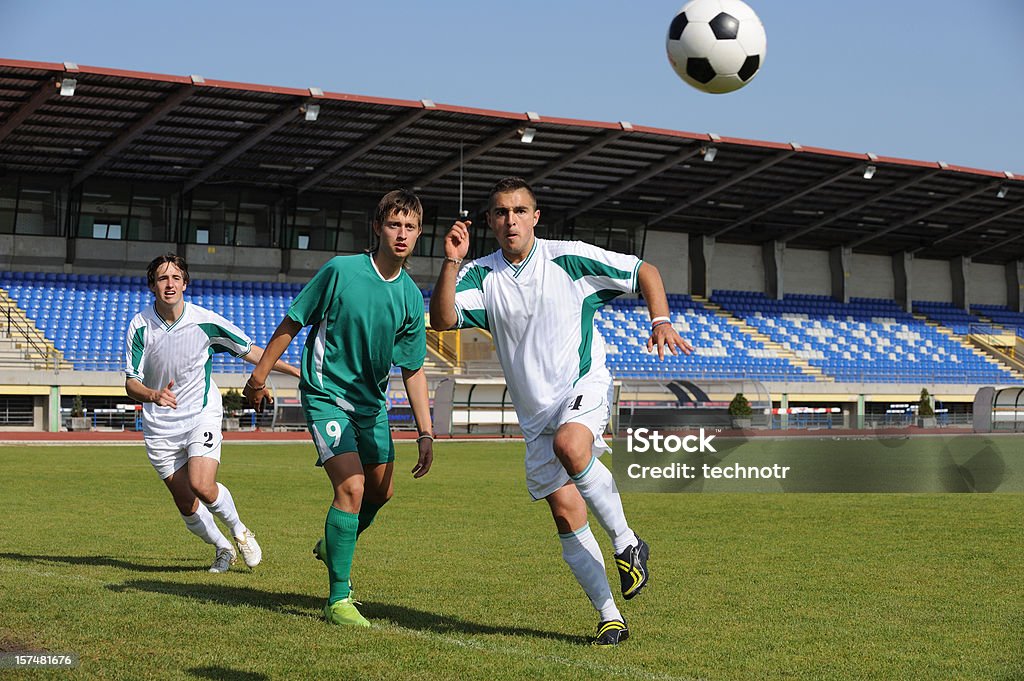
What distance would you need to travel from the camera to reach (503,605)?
22.3 ft

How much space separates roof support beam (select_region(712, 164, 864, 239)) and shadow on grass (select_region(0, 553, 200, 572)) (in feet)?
126

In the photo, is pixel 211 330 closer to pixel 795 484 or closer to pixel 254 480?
pixel 254 480

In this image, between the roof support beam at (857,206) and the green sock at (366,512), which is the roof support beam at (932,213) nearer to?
the roof support beam at (857,206)

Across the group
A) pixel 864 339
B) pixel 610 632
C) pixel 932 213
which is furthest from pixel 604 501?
pixel 864 339

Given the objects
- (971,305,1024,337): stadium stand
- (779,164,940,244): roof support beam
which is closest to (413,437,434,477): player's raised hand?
(779,164,940,244): roof support beam

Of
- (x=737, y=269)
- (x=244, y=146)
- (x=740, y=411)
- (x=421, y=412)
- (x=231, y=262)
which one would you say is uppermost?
(x=244, y=146)

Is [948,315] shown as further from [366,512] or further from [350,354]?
[350,354]

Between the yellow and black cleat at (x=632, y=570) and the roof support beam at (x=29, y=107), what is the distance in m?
30.3

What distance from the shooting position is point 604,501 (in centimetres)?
591

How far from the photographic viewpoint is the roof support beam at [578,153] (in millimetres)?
39250

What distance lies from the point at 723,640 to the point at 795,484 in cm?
1265

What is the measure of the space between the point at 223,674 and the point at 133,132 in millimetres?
33945

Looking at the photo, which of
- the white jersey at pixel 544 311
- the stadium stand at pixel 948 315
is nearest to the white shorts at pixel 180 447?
the white jersey at pixel 544 311

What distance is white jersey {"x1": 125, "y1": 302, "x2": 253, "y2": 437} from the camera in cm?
850
